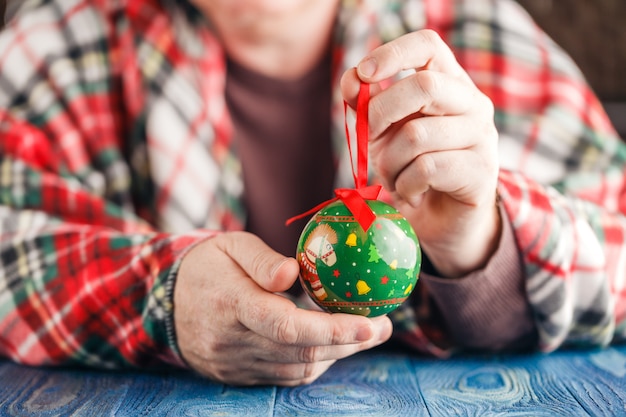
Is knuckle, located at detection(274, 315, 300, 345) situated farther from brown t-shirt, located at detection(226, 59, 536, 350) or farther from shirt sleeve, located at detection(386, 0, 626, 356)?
brown t-shirt, located at detection(226, 59, 536, 350)

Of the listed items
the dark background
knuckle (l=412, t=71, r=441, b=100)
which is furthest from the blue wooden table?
the dark background

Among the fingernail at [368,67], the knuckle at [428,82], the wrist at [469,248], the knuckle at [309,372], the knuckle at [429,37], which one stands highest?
the knuckle at [429,37]

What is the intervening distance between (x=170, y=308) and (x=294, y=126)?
22.8 inches

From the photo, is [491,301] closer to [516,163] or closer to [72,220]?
[516,163]

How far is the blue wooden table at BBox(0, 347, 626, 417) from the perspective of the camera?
0.80 m

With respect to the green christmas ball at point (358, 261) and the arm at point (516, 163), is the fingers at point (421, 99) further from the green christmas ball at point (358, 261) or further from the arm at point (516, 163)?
the green christmas ball at point (358, 261)

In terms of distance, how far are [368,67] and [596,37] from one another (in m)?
1.33

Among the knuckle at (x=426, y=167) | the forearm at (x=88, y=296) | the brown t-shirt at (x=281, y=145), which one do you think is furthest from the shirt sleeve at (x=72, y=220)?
the knuckle at (x=426, y=167)

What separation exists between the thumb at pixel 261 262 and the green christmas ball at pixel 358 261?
2 cm

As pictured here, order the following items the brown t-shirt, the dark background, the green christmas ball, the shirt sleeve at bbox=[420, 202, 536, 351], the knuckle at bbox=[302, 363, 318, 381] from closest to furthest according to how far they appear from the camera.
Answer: the green christmas ball
the knuckle at bbox=[302, 363, 318, 381]
the shirt sleeve at bbox=[420, 202, 536, 351]
the brown t-shirt
the dark background

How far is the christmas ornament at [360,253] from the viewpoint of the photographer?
73 centimetres

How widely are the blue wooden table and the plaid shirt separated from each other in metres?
0.05

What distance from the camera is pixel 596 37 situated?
6.04 ft

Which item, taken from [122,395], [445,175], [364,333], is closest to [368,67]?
[445,175]
